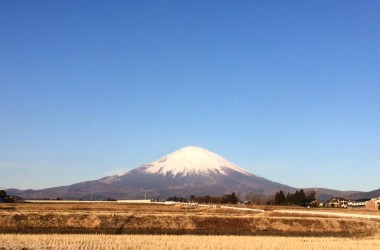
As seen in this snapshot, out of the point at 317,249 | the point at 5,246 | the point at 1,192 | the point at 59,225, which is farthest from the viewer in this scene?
the point at 1,192

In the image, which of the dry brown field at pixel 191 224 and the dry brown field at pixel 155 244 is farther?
the dry brown field at pixel 191 224

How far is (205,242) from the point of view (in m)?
33.1

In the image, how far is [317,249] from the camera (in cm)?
3048

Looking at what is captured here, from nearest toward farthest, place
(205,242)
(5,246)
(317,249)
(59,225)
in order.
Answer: (5,246), (317,249), (205,242), (59,225)

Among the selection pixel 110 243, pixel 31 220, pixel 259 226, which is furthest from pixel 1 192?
pixel 110 243

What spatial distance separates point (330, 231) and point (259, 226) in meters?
7.17

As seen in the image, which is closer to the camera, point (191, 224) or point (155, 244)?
point (155, 244)

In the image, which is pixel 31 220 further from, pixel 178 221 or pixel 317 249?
pixel 317 249

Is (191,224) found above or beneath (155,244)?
above

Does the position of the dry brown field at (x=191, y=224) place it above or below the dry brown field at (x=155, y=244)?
above

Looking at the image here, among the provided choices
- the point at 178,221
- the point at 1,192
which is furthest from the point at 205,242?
the point at 1,192

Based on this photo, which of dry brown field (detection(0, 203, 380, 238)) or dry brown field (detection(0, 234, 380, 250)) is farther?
dry brown field (detection(0, 203, 380, 238))

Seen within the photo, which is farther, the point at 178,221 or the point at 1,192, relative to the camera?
the point at 1,192

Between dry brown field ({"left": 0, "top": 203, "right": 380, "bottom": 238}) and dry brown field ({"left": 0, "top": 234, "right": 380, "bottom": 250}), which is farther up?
dry brown field ({"left": 0, "top": 203, "right": 380, "bottom": 238})
